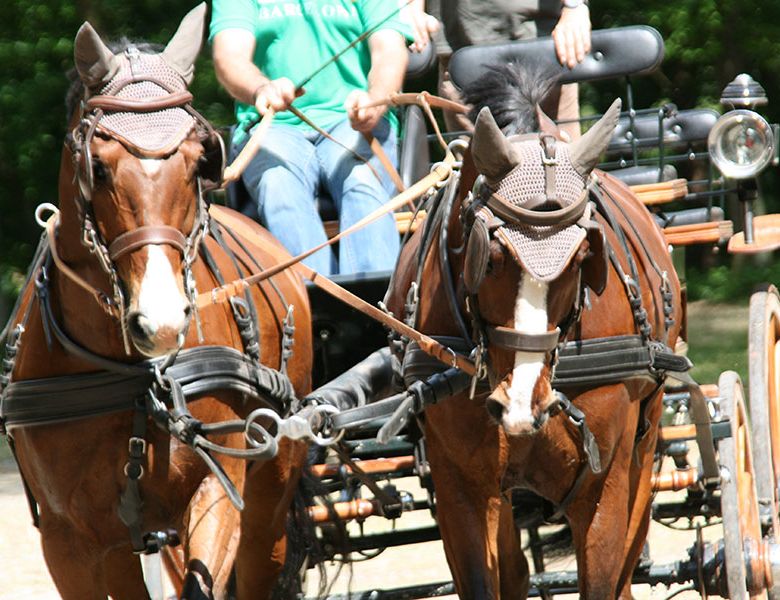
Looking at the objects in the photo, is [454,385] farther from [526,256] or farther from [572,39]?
[572,39]

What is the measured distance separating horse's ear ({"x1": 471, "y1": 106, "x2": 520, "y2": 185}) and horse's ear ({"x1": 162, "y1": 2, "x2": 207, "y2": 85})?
0.69 m

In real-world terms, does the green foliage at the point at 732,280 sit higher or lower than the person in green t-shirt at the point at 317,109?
lower

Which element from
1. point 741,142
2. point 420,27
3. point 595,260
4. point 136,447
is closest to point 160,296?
point 136,447

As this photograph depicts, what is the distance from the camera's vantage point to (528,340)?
3059 mm

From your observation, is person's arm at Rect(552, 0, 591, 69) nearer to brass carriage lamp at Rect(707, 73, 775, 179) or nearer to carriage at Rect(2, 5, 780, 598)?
carriage at Rect(2, 5, 780, 598)

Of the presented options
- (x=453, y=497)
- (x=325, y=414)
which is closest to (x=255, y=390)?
(x=325, y=414)

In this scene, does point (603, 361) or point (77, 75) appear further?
point (603, 361)

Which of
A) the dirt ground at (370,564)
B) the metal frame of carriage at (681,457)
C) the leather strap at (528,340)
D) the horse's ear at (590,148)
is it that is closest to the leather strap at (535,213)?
the horse's ear at (590,148)

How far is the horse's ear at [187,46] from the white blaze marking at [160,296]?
0.55 meters

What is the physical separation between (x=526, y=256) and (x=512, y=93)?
2.21 feet

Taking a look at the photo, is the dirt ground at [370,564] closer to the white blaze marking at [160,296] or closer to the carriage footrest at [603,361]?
the carriage footrest at [603,361]

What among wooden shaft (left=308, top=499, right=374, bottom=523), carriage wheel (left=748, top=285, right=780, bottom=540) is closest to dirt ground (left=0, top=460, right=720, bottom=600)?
carriage wheel (left=748, top=285, right=780, bottom=540)

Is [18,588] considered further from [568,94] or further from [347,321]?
[568,94]

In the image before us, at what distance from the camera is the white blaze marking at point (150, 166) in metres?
2.98
